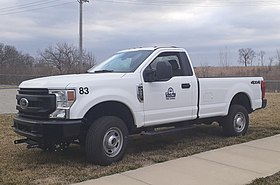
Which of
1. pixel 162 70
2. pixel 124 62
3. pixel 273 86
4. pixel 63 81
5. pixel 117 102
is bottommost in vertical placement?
pixel 273 86

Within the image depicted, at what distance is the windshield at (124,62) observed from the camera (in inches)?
281

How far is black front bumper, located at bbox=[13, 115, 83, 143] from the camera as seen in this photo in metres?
5.77

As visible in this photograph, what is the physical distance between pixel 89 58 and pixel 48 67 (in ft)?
20.8

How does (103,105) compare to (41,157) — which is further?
(41,157)

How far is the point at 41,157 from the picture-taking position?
6.89 m

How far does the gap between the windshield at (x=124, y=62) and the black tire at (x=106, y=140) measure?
1117mm

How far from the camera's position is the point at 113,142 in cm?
638

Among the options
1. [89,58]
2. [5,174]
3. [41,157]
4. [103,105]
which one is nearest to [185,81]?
[103,105]

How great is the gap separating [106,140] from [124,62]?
186cm

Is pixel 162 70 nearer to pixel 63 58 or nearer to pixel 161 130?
pixel 161 130

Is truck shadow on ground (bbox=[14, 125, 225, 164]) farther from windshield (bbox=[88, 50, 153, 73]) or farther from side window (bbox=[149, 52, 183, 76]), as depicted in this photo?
windshield (bbox=[88, 50, 153, 73])

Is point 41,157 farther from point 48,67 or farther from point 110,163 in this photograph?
point 48,67

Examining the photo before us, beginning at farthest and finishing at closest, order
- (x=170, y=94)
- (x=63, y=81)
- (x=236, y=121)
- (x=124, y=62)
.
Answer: (x=236, y=121) → (x=124, y=62) → (x=170, y=94) → (x=63, y=81)

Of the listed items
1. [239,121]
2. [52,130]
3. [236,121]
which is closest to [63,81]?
[52,130]
